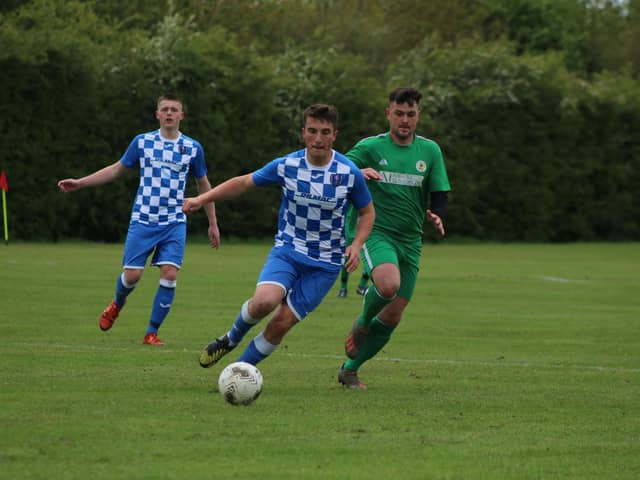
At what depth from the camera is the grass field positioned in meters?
6.48

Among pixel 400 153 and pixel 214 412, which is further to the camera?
pixel 400 153

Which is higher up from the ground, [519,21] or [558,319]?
[519,21]

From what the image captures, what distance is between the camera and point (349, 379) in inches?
377

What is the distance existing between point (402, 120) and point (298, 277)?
154 cm

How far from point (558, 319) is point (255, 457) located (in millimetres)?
10289

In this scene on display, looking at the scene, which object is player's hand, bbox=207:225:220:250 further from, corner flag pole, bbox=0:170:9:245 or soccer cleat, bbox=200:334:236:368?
corner flag pole, bbox=0:170:9:245

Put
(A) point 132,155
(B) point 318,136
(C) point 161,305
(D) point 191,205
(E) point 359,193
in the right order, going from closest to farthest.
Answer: (D) point 191,205, (B) point 318,136, (E) point 359,193, (C) point 161,305, (A) point 132,155

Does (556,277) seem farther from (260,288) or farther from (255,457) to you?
(255,457)

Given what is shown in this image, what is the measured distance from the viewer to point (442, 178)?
10000 mm

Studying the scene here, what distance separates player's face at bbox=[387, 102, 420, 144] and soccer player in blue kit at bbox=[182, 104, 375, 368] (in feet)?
2.87

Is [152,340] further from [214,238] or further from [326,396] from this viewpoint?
[326,396]

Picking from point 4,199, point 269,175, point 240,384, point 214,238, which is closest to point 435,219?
point 269,175

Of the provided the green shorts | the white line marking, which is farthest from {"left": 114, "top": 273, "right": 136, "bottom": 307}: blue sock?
the green shorts

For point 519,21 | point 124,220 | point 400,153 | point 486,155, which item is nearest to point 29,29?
point 124,220
